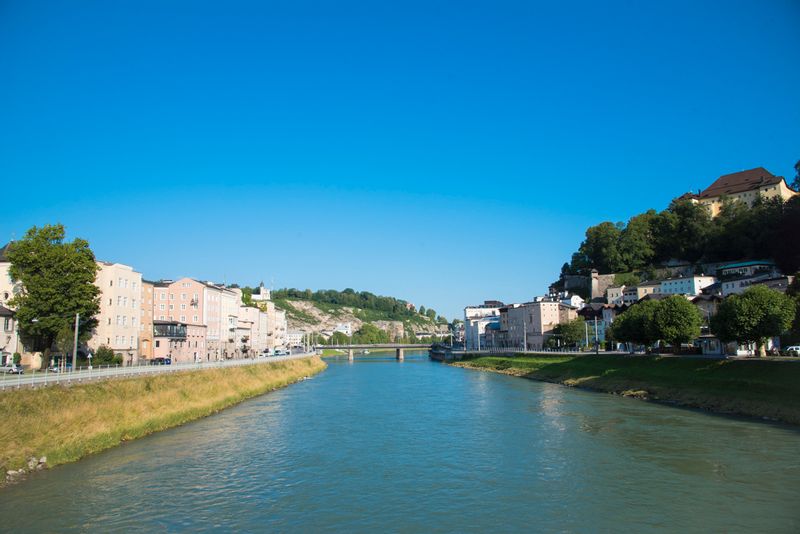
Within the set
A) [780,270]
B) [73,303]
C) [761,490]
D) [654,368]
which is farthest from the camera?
[780,270]

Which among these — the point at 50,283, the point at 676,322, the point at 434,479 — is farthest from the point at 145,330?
the point at 676,322

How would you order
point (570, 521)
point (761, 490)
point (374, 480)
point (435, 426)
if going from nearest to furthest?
point (570, 521) → point (761, 490) → point (374, 480) → point (435, 426)

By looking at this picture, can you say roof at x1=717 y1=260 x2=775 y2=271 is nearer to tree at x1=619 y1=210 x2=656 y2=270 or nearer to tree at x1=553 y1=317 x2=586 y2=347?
tree at x1=619 y1=210 x2=656 y2=270

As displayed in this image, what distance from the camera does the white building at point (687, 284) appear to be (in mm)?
92306

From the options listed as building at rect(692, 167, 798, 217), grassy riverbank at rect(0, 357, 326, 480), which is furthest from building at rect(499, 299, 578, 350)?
grassy riverbank at rect(0, 357, 326, 480)

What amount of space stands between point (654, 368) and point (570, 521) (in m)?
37.1

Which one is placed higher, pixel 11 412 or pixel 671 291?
pixel 671 291

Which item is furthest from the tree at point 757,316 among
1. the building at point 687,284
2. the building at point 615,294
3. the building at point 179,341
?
the building at point 615,294

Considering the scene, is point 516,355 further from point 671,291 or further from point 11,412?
point 11,412

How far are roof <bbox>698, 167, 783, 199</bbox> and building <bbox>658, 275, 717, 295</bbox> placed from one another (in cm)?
3017

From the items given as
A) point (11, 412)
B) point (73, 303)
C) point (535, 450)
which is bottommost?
point (535, 450)

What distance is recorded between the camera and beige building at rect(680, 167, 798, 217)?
351ft

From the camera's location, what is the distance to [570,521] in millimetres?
16203

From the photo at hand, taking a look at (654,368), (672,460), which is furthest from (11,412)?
(654,368)
